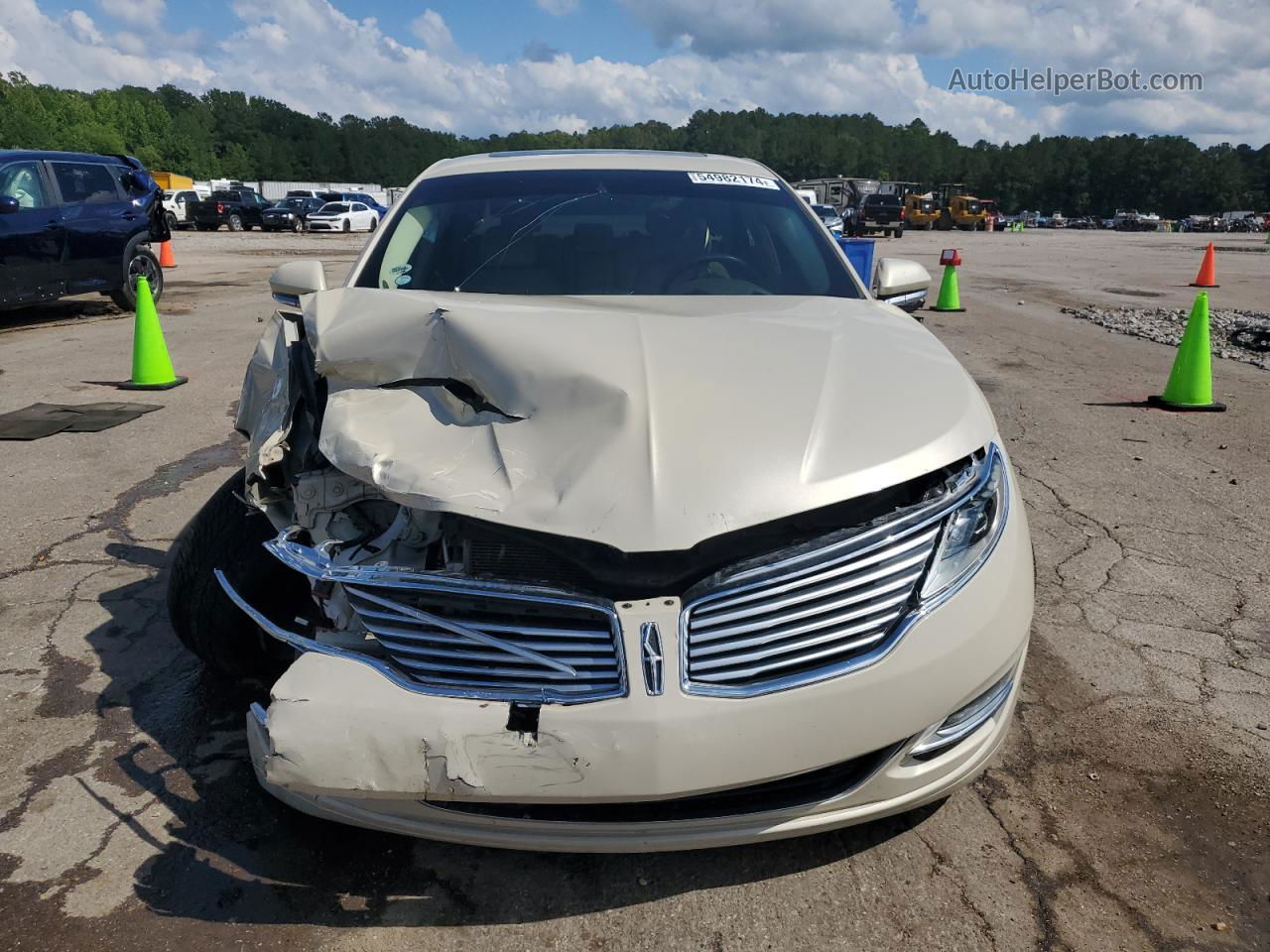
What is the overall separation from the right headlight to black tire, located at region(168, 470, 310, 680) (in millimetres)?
1668

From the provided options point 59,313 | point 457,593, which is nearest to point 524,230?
point 457,593

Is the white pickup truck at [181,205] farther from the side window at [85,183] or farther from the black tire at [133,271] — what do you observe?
the side window at [85,183]

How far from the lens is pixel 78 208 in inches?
432

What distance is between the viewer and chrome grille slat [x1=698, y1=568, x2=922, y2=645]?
188 cm

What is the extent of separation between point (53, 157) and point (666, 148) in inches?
4370

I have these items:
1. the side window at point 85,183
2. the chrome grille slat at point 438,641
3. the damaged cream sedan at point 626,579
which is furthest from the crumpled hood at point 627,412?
the side window at point 85,183

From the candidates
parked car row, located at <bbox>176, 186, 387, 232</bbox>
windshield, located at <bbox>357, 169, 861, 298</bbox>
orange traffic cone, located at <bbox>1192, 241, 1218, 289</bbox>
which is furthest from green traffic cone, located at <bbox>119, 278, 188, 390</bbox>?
parked car row, located at <bbox>176, 186, 387, 232</bbox>

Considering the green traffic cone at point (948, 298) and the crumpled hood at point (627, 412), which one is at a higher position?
the crumpled hood at point (627, 412)

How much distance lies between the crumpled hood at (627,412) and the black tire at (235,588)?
0.58 meters

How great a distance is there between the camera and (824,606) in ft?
6.31

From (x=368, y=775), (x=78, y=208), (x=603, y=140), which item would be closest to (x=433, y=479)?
(x=368, y=775)

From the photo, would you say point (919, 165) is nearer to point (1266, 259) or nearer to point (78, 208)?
point (1266, 259)

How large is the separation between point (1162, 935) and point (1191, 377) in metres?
6.08

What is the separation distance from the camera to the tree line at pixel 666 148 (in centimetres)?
10469
